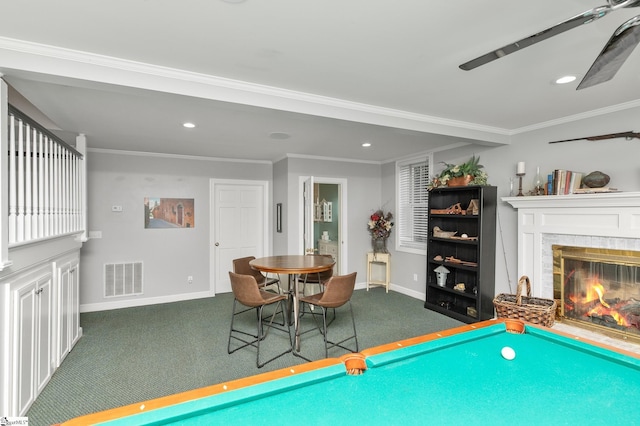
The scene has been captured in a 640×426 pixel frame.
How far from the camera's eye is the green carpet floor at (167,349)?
255 cm

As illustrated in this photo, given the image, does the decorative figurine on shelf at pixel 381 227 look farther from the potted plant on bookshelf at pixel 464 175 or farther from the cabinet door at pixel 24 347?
the cabinet door at pixel 24 347

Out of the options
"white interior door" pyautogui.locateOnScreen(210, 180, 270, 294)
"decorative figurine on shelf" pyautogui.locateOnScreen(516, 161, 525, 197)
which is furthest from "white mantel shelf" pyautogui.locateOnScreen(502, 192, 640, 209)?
"white interior door" pyautogui.locateOnScreen(210, 180, 270, 294)

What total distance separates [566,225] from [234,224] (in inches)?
186

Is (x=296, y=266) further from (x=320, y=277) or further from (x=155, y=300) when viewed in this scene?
(x=155, y=300)

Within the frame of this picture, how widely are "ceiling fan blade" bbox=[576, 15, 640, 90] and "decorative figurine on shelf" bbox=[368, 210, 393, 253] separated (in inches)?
167

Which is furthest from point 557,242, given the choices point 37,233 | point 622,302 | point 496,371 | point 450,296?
point 37,233

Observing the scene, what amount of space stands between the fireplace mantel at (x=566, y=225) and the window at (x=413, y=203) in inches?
62.3

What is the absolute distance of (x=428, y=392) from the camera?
1.28 m

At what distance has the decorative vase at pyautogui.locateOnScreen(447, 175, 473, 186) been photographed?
4.24 m

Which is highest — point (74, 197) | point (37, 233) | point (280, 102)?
point (280, 102)

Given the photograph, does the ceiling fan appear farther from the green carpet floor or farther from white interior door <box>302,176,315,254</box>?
white interior door <box>302,176,315,254</box>

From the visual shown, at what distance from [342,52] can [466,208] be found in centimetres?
319

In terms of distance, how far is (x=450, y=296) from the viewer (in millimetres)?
4766

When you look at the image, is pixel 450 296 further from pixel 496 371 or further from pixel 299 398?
pixel 299 398
